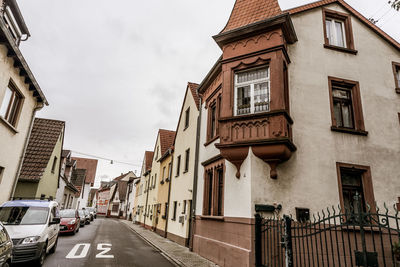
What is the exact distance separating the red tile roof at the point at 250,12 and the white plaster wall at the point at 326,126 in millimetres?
1255

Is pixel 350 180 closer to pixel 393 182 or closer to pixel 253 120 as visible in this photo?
pixel 393 182

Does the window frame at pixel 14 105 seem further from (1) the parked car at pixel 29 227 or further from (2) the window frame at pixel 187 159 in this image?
(2) the window frame at pixel 187 159

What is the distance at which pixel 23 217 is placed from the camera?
865cm

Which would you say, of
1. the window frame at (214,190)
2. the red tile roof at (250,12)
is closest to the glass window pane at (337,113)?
the red tile roof at (250,12)

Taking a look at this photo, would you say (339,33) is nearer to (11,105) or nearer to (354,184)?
(354,184)

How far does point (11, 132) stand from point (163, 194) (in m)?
12.7

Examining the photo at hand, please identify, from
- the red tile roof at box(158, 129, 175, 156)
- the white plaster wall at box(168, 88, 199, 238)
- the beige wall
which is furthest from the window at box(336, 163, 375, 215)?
the red tile roof at box(158, 129, 175, 156)

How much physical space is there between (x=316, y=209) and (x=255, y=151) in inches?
110

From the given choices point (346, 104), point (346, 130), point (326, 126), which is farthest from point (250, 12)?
point (346, 130)

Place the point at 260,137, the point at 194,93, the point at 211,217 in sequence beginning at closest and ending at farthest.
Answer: the point at 260,137
the point at 211,217
the point at 194,93

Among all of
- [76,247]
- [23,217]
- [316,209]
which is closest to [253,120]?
[316,209]

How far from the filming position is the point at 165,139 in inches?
1051

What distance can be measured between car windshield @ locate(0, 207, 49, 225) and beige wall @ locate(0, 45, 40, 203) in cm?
318

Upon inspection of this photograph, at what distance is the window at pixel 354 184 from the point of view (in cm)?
916
